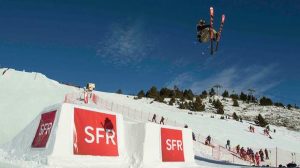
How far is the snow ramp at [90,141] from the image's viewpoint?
14.0 m

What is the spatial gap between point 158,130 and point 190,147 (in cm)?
281

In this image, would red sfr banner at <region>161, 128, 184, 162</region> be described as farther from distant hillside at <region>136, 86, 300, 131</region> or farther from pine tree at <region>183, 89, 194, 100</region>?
pine tree at <region>183, 89, 194, 100</region>

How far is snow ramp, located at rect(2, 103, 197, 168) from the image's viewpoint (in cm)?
1401

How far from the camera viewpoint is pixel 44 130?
48.9ft

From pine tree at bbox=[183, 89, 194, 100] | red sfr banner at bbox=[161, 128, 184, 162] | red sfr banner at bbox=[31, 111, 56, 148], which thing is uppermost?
pine tree at bbox=[183, 89, 194, 100]

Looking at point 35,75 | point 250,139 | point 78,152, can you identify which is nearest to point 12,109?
point 78,152

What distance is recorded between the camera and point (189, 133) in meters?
20.0

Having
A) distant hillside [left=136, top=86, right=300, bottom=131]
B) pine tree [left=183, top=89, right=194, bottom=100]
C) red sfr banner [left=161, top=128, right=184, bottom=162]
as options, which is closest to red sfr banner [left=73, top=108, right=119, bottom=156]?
red sfr banner [left=161, top=128, right=184, bottom=162]

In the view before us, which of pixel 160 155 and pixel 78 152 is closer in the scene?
pixel 78 152

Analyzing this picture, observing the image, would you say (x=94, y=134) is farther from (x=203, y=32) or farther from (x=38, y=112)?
(x=38, y=112)

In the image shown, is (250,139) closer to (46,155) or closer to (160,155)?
(160,155)

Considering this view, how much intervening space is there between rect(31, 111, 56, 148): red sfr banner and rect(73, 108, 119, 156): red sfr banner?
0.99 meters

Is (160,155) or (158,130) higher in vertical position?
(158,130)

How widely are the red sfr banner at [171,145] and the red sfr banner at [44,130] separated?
5.59 m
